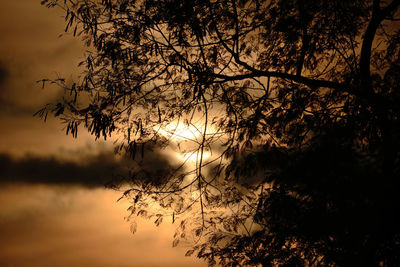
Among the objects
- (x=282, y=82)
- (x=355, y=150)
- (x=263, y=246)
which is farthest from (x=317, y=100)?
(x=263, y=246)

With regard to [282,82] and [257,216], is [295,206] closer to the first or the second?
[257,216]

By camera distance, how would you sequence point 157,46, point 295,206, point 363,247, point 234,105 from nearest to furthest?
1. point 363,247
2. point 295,206
3. point 157,46
4. point 234,105

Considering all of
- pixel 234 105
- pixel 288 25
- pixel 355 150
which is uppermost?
pixel 288 25

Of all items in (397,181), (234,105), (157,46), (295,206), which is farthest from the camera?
(234,105)

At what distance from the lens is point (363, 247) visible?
12.9 ft

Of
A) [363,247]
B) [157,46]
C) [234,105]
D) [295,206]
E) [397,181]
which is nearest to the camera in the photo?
[397,181]

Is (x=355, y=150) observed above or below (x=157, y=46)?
below

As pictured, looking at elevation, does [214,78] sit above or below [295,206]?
above

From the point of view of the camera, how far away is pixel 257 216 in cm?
478

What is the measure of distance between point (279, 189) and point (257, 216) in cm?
62

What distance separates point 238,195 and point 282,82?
1901 mm

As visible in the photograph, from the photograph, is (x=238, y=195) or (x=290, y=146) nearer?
(x=290, y=146)

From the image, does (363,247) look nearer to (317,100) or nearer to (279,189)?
(279,189)

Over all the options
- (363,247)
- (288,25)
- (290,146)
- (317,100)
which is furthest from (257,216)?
(288,25)
